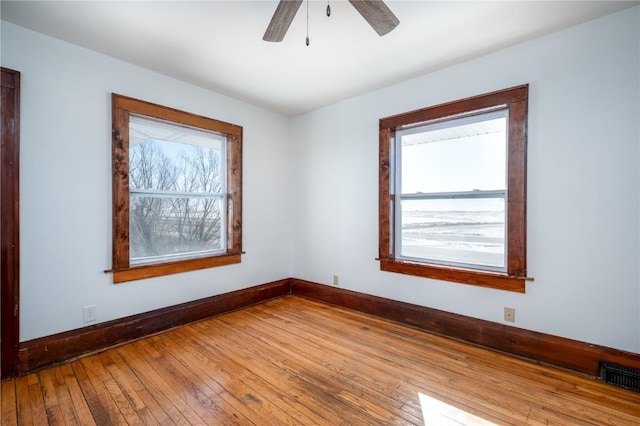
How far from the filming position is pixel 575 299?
7.39ft

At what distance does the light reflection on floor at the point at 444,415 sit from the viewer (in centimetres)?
169

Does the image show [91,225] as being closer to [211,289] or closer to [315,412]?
[211,289]

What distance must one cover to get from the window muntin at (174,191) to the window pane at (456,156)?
2.31 m

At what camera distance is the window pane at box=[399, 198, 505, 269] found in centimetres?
269

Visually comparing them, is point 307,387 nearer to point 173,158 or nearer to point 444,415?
point 444,415

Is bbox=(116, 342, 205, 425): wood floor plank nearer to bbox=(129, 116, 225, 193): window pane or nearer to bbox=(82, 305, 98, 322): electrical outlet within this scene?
bbox=(82, 305, 98, 322): electrical outlet

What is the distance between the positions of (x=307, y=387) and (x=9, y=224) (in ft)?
8.18

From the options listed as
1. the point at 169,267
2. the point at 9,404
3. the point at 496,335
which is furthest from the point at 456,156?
the point at 9,404

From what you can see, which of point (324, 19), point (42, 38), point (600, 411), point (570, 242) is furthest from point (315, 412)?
point (42, 38)

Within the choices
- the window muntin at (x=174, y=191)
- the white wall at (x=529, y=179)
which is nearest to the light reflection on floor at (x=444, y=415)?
the white wall at (x=529, y=179)

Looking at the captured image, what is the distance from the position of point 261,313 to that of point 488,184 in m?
2.86

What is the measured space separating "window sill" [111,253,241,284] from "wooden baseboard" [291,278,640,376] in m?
1.50

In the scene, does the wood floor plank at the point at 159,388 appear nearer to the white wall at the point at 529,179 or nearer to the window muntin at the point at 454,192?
the white wall at the point at 529,179

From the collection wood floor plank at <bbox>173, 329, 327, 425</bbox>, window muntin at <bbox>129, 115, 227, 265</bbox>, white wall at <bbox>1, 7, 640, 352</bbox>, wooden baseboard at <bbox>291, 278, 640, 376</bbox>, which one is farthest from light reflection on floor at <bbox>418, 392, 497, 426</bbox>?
window muntin at <bbox>129, 115, 227, 265</bbox>
